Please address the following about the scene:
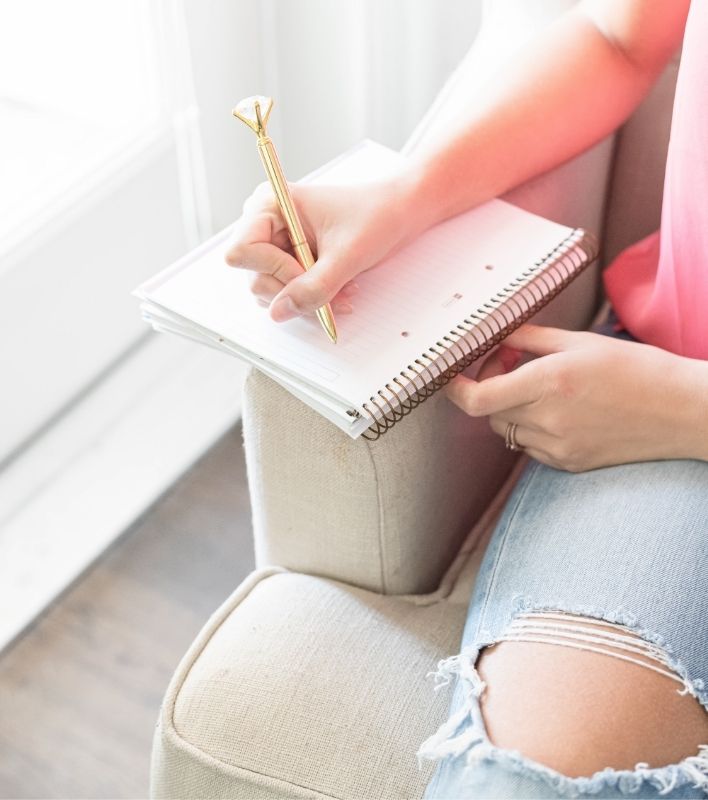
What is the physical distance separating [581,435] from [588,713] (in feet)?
0.72

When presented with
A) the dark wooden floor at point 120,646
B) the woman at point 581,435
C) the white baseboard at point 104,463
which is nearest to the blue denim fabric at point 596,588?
the woman at point 581,435

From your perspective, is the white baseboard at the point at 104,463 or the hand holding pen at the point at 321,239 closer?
the hand holding pen at the point at 321,239

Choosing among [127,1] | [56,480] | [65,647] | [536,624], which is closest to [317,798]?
[536,624]

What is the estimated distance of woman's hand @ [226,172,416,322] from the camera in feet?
2.52

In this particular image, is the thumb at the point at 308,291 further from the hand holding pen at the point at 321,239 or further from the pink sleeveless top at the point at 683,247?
the pink sleeveless top at the point at 683,247

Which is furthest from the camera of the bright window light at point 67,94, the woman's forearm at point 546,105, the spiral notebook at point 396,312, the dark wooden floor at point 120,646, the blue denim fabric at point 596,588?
the bright window light at point 67,94

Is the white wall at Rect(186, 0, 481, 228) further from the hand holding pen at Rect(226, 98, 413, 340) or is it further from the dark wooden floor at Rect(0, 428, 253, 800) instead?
the hand holding pen at Rect(226, 98, 413, 340)

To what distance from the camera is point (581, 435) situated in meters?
0.79

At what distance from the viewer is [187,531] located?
144cm

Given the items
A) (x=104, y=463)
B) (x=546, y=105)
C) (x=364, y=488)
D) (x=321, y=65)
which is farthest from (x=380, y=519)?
(x=321, y=65)

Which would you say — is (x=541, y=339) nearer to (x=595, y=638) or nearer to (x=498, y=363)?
(x=498, y=363)

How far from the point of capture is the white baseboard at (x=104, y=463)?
138cm

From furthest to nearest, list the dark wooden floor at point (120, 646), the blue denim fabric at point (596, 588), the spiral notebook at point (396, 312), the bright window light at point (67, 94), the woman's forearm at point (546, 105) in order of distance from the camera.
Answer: the bright window light at point (67, 94), the dark wooden floor at point (120, 646), the woman's forearm at point (546, 105), the spiral notebook at point (396, 312), the blue denim fabric at point (596, 588)

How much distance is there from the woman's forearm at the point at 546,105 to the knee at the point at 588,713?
0.39 metres
